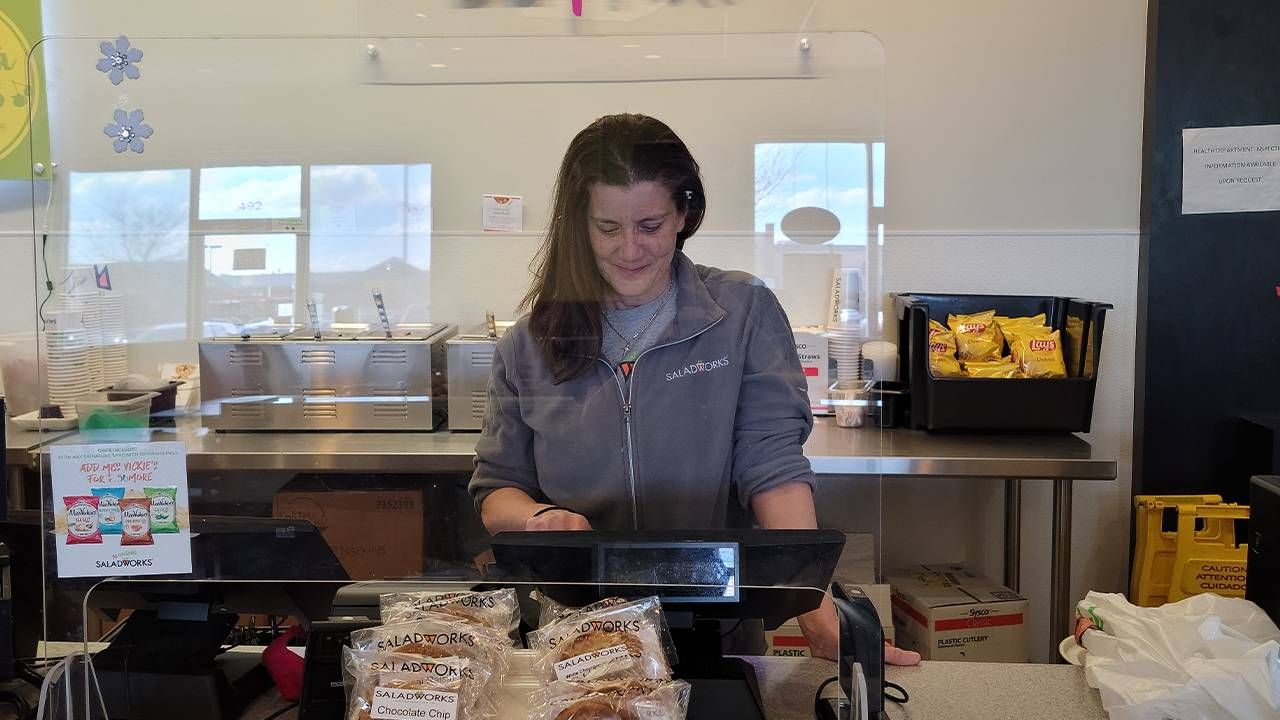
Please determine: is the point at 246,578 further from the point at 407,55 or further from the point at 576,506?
the point at 407,55

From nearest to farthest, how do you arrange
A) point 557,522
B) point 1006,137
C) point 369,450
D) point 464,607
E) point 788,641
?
point 464,607
point 788,641
point 557,522
point 369,450
point 1006,137

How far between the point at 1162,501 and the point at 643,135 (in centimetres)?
209

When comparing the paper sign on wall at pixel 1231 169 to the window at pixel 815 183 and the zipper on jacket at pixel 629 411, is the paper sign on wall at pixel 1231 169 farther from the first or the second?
the zipper on jacket at pixel 629 411

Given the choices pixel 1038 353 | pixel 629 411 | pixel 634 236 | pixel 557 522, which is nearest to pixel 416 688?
pixel 557 522

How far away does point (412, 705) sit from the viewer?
37.4 inches

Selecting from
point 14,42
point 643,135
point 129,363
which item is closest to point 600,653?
point 643,135

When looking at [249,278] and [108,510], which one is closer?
[108,510]

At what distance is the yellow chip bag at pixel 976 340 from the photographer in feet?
8.45

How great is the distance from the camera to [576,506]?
1.36m

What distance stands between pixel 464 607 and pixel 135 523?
1.64 ft

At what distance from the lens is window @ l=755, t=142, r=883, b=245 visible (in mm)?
1365

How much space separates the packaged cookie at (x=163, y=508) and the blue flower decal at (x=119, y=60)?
561 millimetres

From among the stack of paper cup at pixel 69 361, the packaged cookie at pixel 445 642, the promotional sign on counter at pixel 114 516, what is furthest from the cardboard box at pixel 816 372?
the stack of paper cup at pixel 69 361

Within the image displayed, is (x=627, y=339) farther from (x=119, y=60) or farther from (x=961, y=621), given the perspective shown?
(x=961, y=621)
